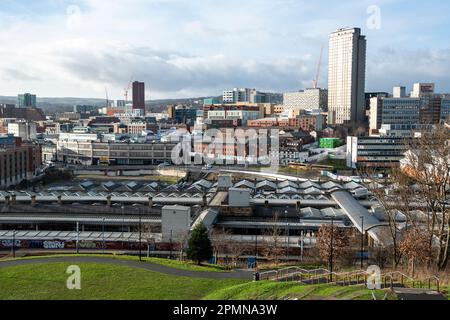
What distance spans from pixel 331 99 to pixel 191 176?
4644 cm

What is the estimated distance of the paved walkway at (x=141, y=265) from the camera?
10.4 meters

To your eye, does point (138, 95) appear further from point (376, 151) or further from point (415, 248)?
point (415, 248)

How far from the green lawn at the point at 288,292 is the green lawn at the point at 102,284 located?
661 millimetres

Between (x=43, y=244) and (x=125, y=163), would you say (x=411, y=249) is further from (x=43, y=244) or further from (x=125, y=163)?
(x=125, y=163)

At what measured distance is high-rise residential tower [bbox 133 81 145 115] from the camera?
419ft

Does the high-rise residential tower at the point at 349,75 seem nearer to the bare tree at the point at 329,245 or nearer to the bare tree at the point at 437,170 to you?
the bare tree at the point at 329,245

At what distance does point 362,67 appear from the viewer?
75.1 m

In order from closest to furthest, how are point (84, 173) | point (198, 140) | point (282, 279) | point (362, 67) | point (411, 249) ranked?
point (282, 279) → point (411, 249) → point (84, 173) → point (198, 140) → point (362, 67)

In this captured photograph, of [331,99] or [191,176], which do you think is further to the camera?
[331,99]

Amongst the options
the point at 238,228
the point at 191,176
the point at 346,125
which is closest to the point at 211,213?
the point at 238,228

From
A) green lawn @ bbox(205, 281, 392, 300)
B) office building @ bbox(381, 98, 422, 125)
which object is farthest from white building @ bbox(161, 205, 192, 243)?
office building @ bbox(381, 98, 422, 125)

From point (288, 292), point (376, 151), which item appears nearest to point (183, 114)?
point (376, 151)

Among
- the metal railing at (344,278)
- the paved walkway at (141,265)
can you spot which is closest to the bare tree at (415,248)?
the metal railing at (344,278)

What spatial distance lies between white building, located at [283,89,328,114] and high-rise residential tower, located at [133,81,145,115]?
162ft
